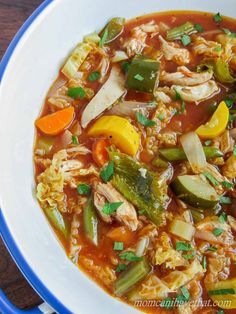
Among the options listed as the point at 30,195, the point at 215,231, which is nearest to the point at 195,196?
the point at 215,231

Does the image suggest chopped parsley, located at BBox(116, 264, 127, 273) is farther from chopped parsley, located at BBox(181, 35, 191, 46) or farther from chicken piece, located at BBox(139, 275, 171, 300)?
chopped parsley, located at BBox(181, 35, 191, 46)

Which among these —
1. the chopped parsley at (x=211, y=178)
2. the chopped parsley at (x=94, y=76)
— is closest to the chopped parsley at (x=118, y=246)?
the chopped parsley at (x=211, y=178)

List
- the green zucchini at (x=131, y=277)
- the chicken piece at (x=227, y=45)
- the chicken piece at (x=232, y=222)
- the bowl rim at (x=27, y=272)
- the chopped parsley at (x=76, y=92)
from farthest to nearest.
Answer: the chicken piece at (x=227, y=45)
the chopped parsley at (x=76, y=92)
the chicken piece at (x=232, y=222)
the green zucchini at (x=131, y=277)
the bowl rim at (x=27, y=272)

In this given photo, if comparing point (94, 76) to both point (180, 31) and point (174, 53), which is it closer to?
point (174, 53)

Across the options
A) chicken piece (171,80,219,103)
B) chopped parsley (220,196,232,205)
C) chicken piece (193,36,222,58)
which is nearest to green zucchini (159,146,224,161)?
chopped parsley (220,196,232,205)

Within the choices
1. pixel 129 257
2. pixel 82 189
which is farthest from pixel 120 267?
pixel 82 189

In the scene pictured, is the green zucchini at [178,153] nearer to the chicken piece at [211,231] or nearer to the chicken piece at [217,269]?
the chicken piece at [211,231]
